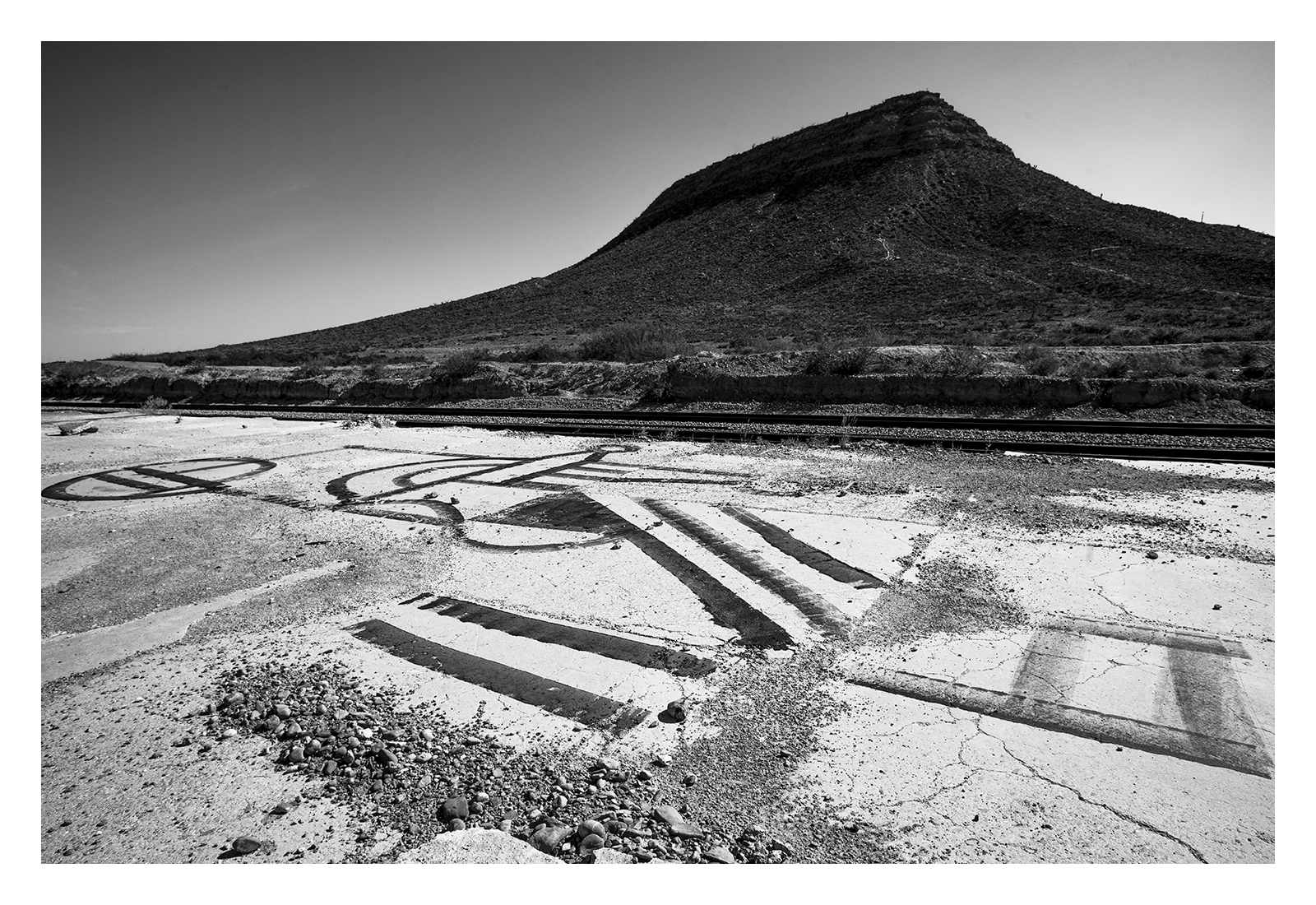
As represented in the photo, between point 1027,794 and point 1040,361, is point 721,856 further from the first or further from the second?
point 1040,361

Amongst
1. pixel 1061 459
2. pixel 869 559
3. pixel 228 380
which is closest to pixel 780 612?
pixel 869 559

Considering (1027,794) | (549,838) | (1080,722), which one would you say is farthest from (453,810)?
(1080,722)

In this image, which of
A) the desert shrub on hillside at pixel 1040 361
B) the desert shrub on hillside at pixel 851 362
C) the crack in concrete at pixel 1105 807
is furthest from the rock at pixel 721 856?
the desert shrub on hillside at pixel 1040 361

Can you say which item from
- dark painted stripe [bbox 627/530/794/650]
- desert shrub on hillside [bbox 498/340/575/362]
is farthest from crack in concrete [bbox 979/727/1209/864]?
desert shrub on hillside [bbox 498/340/575/362]

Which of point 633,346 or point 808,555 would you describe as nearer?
point 808,555

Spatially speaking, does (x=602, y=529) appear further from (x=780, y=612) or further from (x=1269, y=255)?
(x=1269, y=255)

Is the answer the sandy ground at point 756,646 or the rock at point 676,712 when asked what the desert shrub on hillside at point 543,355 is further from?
the rock at point 676,712
